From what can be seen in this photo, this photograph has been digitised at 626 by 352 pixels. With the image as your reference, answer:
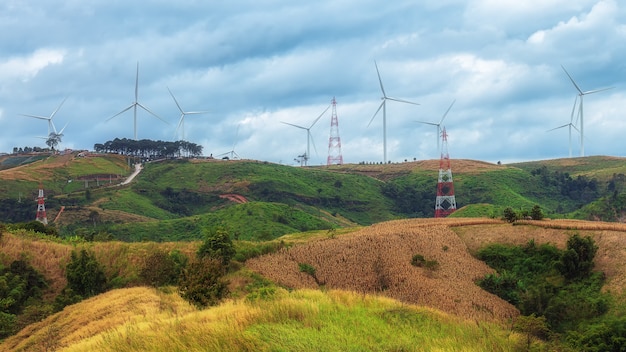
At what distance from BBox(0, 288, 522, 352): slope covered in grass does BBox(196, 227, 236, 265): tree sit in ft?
55.9

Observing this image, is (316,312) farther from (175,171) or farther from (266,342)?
(175,171)

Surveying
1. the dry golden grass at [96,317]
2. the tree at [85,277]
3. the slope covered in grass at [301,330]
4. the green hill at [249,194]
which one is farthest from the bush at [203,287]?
the green hill at [249,194]

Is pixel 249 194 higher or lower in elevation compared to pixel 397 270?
higher

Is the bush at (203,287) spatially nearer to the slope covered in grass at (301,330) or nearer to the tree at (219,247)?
the slope covered in grass at (301,330)

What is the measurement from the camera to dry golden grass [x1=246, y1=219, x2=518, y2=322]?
125ft

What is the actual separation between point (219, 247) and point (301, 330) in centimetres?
2612

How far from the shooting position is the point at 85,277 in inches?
1465

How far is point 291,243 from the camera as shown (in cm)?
5028

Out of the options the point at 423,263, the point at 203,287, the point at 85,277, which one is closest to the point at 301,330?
the point at 203,287

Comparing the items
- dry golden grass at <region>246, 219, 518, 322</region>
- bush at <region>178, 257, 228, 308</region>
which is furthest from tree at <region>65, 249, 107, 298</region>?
bush at <region>178, 257, 228, 308</region>

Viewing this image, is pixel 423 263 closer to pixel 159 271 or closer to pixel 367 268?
pixel 367 268

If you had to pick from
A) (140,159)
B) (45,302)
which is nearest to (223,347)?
(45,302)

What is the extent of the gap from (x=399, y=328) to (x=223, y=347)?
6.18 meters

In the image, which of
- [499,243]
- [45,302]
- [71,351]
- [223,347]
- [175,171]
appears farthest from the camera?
[175,171]
